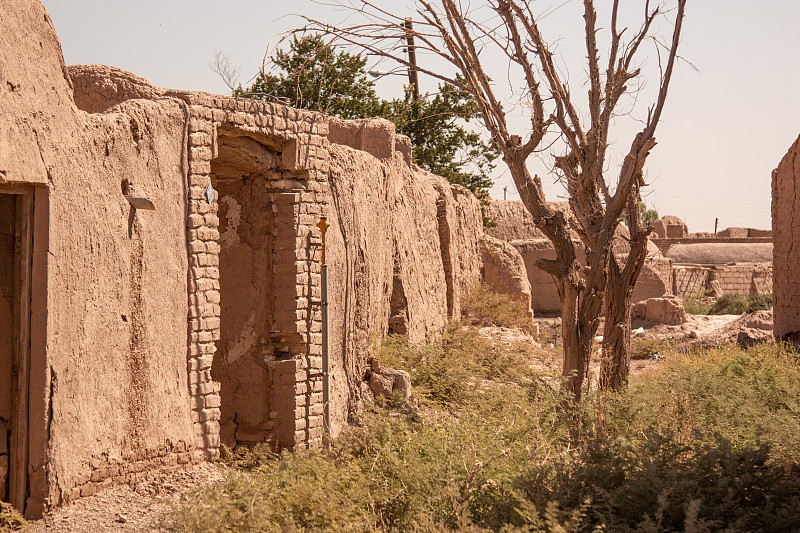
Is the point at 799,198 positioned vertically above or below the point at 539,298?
above

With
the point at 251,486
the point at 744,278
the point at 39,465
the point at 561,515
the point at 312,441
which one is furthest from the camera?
the point at 744,278

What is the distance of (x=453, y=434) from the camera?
6781mm

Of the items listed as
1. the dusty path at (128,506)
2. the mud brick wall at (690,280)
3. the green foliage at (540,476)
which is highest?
the mud brick wall at (690,280)

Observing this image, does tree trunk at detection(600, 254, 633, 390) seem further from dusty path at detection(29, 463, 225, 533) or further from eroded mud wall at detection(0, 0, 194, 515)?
eroded mud wall at detection(0, 0, 194, 515)

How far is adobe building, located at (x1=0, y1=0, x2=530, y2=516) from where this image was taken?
216 inches

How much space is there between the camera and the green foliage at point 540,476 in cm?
499

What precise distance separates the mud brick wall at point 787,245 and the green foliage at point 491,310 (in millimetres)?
4860

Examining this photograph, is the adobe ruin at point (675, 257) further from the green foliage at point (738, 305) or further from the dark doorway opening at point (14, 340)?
the dark doorway opening at point (14, 340)

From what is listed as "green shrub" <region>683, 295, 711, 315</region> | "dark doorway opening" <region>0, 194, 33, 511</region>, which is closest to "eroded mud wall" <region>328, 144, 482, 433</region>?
"dark doorway opening" <region>0, 194, 33, 511</region>

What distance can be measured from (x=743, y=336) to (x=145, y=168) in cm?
1141

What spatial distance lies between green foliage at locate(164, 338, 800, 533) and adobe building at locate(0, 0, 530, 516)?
73 centimetres

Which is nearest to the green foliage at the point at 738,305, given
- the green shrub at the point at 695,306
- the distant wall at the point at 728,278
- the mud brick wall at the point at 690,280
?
the green shrub at the point at 695,306

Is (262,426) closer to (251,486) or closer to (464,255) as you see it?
(251,486)

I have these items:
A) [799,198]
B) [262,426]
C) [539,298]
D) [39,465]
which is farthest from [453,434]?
[539,298]
